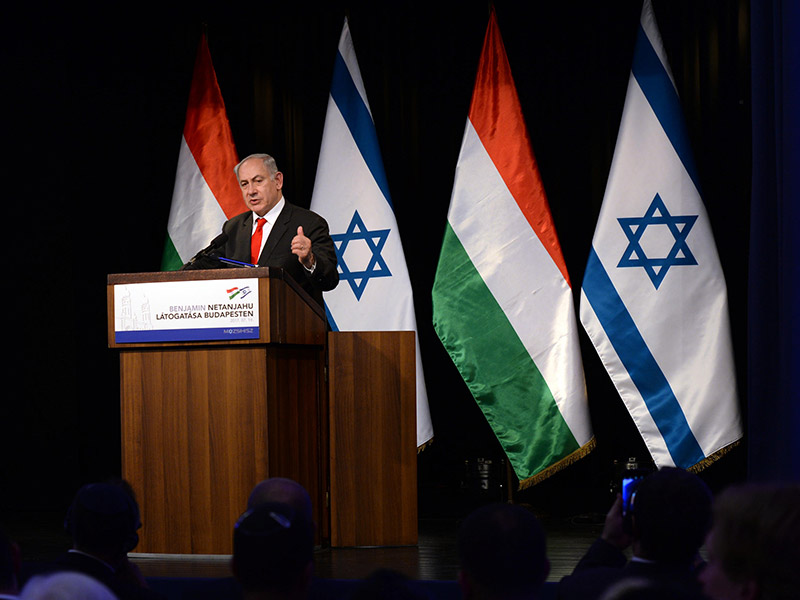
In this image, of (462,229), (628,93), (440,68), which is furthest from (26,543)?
(628,93)

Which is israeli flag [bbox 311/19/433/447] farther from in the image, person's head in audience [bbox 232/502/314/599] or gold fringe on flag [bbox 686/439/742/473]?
person's head in audience [bbox 232/502/314/599]

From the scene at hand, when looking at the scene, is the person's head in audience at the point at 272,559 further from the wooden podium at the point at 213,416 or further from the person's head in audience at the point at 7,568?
the wooden podium at the point at 213,416

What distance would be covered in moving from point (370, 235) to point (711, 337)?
204 cm

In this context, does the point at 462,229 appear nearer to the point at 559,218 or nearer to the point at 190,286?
the point at 559,218

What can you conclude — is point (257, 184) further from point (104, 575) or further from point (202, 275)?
point (104, 575)

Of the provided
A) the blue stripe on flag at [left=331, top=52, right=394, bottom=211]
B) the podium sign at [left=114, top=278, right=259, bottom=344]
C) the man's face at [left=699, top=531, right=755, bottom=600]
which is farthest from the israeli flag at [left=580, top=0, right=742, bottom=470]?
the man's face at [left=699, top=531, right=755, bottom=600]

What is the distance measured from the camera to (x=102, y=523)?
199 centimetres

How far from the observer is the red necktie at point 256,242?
4355 millimetres

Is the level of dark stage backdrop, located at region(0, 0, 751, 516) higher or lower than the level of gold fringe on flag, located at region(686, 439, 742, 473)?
higher

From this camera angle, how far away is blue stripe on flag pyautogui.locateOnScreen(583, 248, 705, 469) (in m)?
5.09

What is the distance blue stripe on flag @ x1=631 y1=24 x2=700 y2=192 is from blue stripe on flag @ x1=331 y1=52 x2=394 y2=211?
5.22 ft

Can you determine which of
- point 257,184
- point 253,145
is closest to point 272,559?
point 257,184

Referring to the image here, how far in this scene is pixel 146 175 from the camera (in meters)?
6.36

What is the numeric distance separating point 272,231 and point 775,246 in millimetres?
2275
